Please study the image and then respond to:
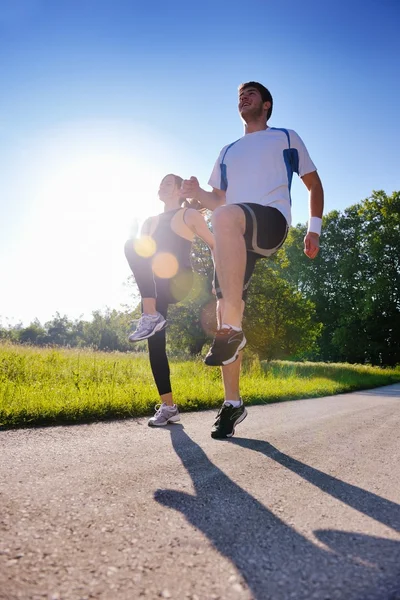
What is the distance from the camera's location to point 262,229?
9.15ft

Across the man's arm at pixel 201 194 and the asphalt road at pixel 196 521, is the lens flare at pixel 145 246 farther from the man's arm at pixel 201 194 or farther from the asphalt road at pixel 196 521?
the asphalt road at pixel 196 521

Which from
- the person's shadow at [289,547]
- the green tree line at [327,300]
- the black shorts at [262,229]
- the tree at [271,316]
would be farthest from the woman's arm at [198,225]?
the tree at [271,316]

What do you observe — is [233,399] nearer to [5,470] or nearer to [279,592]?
[5,470]

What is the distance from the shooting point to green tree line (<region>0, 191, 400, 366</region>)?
20828 millimetres

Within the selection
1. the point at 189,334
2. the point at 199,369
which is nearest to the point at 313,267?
the point at 189,334

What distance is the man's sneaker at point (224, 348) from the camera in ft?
7.87

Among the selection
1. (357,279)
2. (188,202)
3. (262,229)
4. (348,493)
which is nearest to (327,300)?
(357,279)

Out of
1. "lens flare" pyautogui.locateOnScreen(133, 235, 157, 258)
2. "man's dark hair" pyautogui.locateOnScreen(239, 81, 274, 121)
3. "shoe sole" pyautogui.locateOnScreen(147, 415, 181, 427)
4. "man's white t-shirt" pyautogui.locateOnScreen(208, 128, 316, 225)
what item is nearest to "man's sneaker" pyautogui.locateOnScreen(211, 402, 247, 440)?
"shoe sole" pyautogui.locateOnScreen(147, 415, 181, 427)

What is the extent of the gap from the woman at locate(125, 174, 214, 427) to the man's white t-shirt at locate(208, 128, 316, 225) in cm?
46

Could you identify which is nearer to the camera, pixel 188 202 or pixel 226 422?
pixel 226 422

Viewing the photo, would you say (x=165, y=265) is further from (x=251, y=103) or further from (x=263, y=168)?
(x=251, y=103)

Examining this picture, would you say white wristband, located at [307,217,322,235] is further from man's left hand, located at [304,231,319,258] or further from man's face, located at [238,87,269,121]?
man's face, located at [238,87,269,121]

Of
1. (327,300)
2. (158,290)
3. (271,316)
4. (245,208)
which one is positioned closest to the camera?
(245,208)

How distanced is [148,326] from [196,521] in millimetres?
2213
